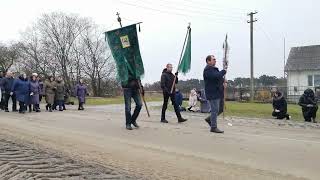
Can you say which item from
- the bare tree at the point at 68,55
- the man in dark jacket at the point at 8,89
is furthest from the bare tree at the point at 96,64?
the man in dark jacket at the point at 8,89

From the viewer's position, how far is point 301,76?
53188 mm

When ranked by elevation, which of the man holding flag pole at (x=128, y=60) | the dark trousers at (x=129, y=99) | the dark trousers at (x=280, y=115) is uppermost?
the man holding flag pole at (x=128, y=60)

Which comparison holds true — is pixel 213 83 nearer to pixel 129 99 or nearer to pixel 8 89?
pixel 129 99

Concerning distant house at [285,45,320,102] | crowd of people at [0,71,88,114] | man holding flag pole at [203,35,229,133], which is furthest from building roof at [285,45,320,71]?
man holding flag pole at [203,35,229,133]

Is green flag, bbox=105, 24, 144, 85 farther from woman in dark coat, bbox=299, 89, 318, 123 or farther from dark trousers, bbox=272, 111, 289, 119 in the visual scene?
dark trousers, bbox=272, 111, 289, 119

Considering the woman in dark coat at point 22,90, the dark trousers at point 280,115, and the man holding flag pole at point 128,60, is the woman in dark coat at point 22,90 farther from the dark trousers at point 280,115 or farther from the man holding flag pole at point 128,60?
the dark trousers at point 280,115

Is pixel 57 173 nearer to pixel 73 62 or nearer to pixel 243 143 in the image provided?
pixel 243 143

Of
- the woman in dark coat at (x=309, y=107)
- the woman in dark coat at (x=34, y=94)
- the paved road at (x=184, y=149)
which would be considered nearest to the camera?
the paved road at (x=184, y=149)

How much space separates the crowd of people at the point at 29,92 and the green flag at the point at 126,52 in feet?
31.2

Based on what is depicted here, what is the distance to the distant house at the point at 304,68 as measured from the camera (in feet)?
172

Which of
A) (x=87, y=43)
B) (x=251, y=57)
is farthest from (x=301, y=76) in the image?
(x=87, y=43)

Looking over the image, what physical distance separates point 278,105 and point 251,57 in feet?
88.2

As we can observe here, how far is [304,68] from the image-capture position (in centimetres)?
5284

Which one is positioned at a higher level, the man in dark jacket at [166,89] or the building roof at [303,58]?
the building roof at [303,58]
